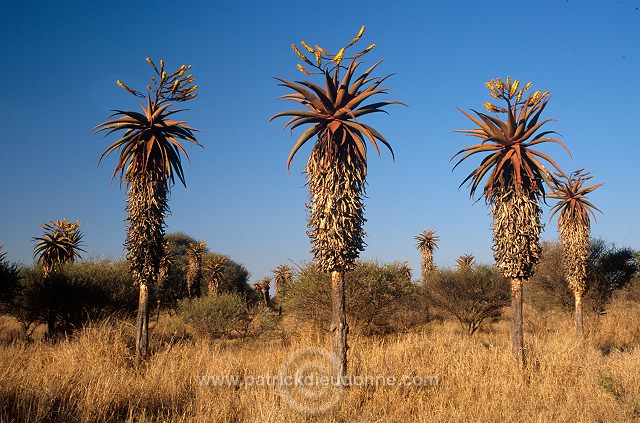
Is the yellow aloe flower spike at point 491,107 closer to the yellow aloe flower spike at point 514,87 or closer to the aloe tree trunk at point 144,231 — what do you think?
the yellow aloe flower spike at point 514,87

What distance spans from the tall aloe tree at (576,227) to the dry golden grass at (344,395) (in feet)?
31.7

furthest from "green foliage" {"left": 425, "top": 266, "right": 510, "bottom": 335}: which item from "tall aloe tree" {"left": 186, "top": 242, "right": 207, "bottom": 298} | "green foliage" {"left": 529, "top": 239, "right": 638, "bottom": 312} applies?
"tall aloe tree" {"left": 186, "top": 242, "right": 207, "bottom": 298}

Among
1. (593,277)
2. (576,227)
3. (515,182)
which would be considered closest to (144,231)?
(515,182)

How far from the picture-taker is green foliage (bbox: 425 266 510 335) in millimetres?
28953

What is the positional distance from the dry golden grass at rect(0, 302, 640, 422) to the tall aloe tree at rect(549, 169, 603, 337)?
9660mm

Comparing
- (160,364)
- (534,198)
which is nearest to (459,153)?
(534,198)

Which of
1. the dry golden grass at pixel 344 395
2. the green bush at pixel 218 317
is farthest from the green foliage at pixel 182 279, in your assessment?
the dry golden grass at pixel 344 395

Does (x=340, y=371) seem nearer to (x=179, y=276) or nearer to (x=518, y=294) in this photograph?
(x=518, y=294)

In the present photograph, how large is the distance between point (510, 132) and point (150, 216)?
1199 cm

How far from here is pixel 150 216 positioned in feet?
48.4

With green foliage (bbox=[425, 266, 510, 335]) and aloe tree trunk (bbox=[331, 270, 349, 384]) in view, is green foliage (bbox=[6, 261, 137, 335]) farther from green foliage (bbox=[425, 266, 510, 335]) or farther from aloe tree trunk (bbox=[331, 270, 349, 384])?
green foliage (bbox=[425, 266, 510, 335])

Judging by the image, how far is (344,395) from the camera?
9219mm

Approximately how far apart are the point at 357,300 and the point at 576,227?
12.1 m

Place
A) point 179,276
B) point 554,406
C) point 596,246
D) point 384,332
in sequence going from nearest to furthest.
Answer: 1. point 554,406
2. point 384,332
3. point 596,246
4. point 179,276
